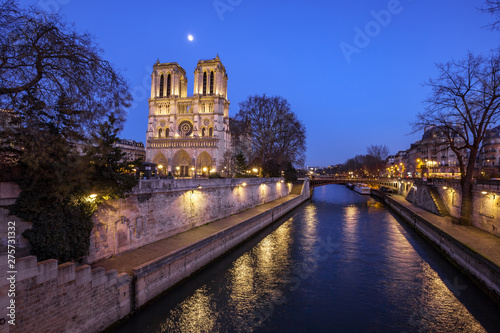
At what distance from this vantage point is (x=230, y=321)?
27.6ft

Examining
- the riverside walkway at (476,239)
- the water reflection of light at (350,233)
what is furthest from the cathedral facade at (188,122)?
the riverside walkway at (476,239)

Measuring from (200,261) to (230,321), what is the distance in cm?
395

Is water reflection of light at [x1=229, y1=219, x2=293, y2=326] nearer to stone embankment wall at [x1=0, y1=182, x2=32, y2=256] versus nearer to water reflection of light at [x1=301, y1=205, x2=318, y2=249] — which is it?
water reflection of light at [x1=301, y1=205, x2=318, y2=249]

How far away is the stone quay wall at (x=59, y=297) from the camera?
217 inches

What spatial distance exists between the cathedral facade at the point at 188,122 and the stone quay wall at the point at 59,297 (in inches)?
1925

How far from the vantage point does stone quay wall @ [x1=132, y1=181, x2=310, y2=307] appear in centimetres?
863

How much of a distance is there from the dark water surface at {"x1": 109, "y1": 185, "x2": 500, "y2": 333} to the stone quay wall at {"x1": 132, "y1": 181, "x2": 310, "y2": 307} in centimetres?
38

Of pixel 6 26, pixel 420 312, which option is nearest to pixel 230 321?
pixel 420 312

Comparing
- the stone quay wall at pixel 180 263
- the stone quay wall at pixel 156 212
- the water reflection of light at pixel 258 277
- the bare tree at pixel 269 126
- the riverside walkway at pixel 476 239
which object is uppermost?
the bare tree at pixel 269 126

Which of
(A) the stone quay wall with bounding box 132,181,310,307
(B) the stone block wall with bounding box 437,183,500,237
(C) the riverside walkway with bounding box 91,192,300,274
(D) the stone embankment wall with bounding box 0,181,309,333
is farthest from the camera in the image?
(B) the stone block wall with bounding box 437,183,500,237

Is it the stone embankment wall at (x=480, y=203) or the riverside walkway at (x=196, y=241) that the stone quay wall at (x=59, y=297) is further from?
the stone embankment wall at (x=480, y=203)

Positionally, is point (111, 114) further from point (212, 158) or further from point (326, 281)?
point (212, 158)

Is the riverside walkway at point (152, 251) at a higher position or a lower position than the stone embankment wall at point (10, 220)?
lower

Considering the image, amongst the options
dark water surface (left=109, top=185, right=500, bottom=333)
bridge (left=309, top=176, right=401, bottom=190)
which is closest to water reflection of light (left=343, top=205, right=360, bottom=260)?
dark water surface (left=109, top=185, right=500, bottom=333)
